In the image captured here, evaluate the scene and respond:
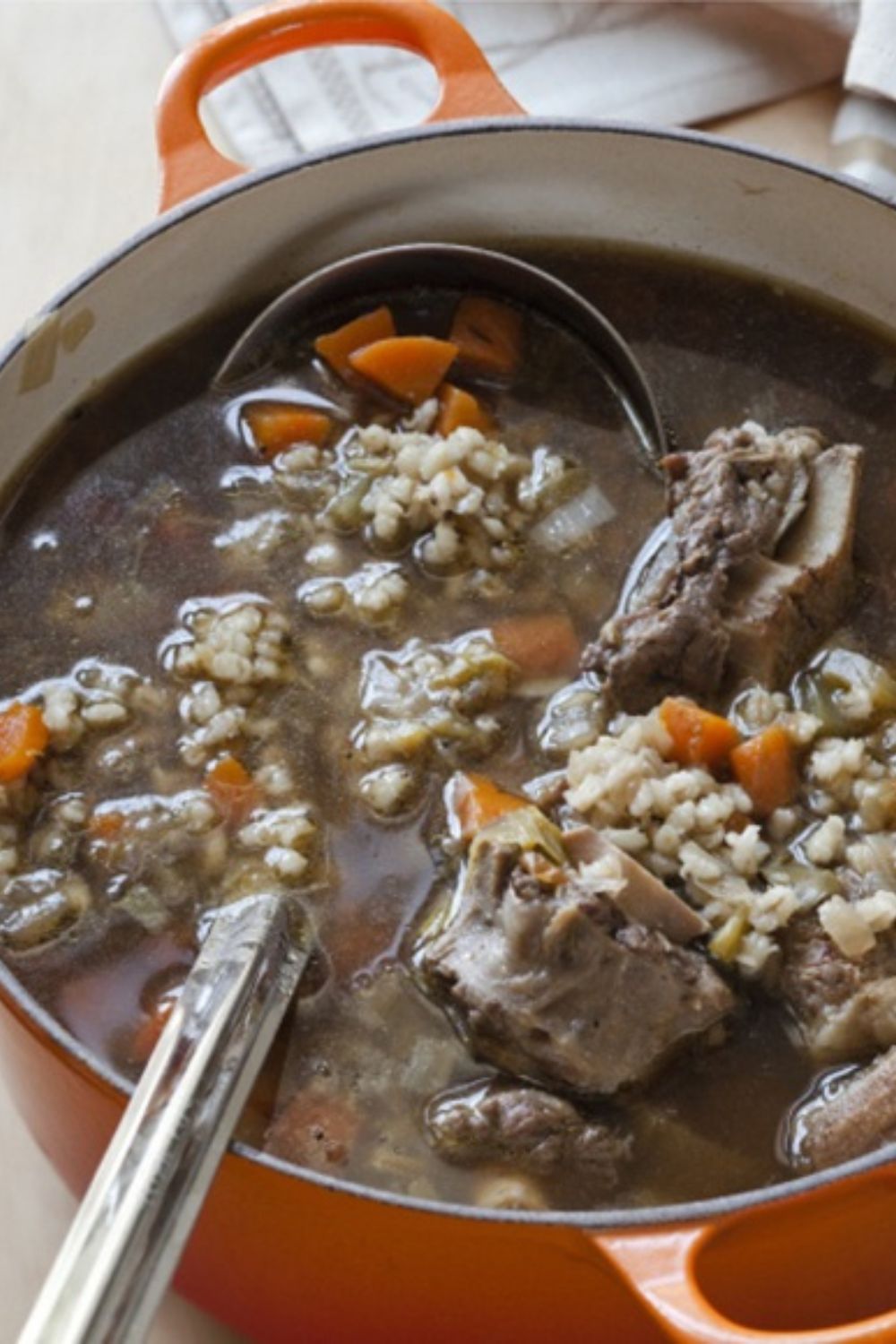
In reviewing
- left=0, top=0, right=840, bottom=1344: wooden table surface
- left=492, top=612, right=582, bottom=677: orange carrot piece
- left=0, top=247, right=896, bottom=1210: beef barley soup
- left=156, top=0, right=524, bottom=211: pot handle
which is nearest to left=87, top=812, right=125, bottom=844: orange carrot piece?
left=0, top=247, right=896, bottom=1210: beef barley soup

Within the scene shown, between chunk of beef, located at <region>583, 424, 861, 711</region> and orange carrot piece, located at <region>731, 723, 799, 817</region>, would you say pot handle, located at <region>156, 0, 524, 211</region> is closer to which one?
chunk of beef, located at <region>583, 424, 861, 711</region>

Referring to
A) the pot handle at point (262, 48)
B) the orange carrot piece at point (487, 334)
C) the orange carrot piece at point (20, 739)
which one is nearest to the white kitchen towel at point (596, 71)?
the pot handle at point (262, 48)

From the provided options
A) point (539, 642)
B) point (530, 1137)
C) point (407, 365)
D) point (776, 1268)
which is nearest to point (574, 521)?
point (539, 642)

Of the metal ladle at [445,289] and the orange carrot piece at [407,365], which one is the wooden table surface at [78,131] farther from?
the orange carrot piece at [407,365]

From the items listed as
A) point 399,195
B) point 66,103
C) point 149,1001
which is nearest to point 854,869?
point 149,1001

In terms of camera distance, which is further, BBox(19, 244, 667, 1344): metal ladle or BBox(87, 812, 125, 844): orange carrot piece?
BBox(87, 812, 125, 844): orange carrot piece
